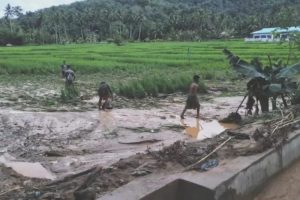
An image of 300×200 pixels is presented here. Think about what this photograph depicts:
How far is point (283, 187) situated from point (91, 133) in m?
5.91

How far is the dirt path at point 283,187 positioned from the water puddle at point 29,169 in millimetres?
3137

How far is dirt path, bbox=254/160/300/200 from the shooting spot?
16.1 ft

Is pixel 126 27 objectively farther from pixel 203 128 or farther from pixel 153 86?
pixel 203 128

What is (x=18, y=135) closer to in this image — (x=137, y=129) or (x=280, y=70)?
(x=137, y=129)

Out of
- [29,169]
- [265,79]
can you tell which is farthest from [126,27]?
[29,169]

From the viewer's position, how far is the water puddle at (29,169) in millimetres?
6867

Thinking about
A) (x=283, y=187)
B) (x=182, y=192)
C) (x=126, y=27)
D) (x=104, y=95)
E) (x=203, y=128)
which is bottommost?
(x=203, y=128)

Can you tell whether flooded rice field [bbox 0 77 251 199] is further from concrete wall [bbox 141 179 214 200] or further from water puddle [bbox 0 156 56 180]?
concrete wall [bbox 141 179 214 200]

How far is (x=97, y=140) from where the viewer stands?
378 inches

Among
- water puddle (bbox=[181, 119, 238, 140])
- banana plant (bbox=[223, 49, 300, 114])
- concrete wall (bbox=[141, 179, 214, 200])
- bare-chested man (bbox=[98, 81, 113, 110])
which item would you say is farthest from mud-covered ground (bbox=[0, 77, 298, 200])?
banana plant (bbox=[223, 49, 300, 114])

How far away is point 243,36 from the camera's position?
81.4 m

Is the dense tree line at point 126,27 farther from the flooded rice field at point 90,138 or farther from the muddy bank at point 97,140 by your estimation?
the muddy bank at point 97,140

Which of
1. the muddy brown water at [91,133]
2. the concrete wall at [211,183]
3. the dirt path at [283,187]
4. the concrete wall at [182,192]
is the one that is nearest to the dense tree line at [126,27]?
the muddy brown water at [91,133]

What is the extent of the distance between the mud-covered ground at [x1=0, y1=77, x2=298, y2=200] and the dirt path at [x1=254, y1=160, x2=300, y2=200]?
0.42 metres
